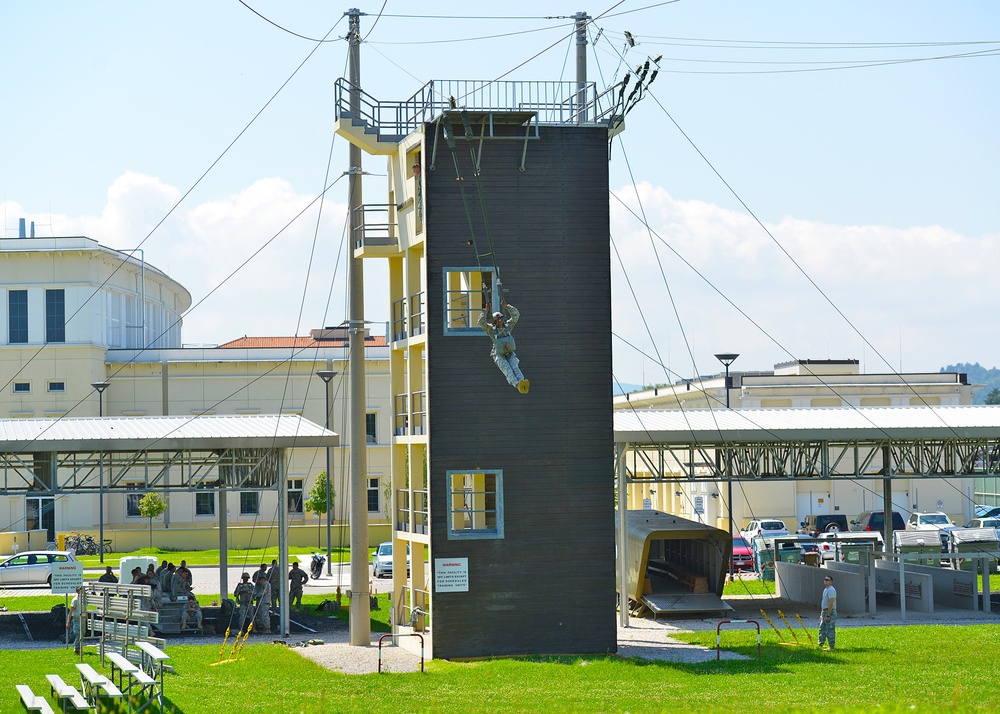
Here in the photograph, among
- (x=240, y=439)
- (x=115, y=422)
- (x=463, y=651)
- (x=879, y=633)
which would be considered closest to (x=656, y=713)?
(x=463, y=651)

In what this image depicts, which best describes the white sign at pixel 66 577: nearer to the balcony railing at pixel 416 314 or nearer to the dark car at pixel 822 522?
the balcony railing at pixel 416 314

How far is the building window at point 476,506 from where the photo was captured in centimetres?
2628

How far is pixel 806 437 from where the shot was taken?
3291 cm

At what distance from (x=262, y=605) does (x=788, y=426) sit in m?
14.5

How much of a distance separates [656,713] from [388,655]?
34.1 ft

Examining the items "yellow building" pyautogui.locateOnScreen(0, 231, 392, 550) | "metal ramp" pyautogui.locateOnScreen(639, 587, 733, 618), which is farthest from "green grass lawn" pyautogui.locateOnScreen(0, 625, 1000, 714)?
"yellow building" pyautogui.locateOnScreen(0, 231, 392, 550)

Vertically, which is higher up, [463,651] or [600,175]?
[600,175]

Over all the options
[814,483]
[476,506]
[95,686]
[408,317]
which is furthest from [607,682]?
[814,483]

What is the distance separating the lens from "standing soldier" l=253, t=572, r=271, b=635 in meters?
30.9

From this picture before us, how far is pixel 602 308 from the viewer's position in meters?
27.1

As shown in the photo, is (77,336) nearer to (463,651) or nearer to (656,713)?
(463,651)

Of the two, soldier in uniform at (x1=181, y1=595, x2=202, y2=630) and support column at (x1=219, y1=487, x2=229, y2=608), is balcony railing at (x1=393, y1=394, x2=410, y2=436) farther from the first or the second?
soldier in uniform at (x1=181, y1=595, x2=202, y2=630)

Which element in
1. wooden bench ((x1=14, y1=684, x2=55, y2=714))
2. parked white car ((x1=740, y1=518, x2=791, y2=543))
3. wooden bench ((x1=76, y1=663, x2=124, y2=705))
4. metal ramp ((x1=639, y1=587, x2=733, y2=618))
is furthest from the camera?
parked white car ((x1=740, y1=518, x2=791, y2=543))

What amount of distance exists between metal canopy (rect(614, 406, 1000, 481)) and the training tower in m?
5.22
